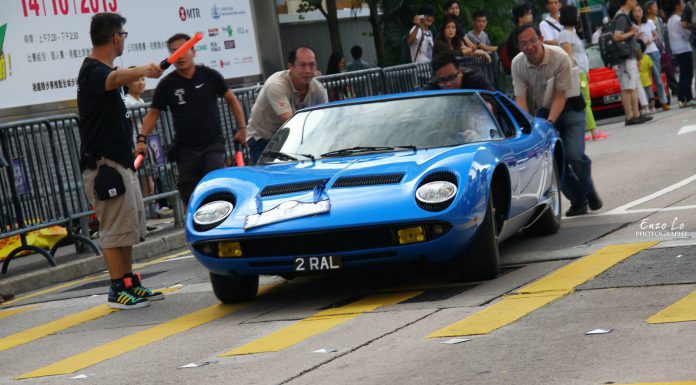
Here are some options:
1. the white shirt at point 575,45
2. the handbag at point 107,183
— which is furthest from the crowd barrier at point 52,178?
the white shirt at point 575,45

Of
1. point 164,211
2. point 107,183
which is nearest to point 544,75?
point 107,183

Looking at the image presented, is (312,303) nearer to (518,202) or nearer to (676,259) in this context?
(518,202)

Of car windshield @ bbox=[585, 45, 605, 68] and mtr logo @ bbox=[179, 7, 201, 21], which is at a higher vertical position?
mtr logo @ bbox=[179, 7, 201, 21]

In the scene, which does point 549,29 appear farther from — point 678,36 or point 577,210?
point 577,210

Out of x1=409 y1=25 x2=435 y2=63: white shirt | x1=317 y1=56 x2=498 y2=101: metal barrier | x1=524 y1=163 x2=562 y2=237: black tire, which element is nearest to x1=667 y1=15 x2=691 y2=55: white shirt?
x1=317 y1=56 x2=498 y2=101: metal barrier

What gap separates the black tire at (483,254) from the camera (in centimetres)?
813

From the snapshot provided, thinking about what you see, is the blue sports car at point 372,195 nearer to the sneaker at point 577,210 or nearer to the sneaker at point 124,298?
the sneaker at point 124,298

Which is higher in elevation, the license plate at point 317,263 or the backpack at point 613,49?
the backpack at point 613,49

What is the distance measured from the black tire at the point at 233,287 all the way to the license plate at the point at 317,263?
78 centimetres

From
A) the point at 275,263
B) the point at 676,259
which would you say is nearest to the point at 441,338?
the point at 275,263

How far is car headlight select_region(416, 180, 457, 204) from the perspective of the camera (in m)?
7.82

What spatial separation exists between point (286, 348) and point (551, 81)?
535cm

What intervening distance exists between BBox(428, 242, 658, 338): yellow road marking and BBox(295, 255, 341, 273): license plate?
1018 mm

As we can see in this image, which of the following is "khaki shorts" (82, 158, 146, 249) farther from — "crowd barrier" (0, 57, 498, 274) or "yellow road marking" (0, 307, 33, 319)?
"crowd barrier" (0, 57, 498, 274)
